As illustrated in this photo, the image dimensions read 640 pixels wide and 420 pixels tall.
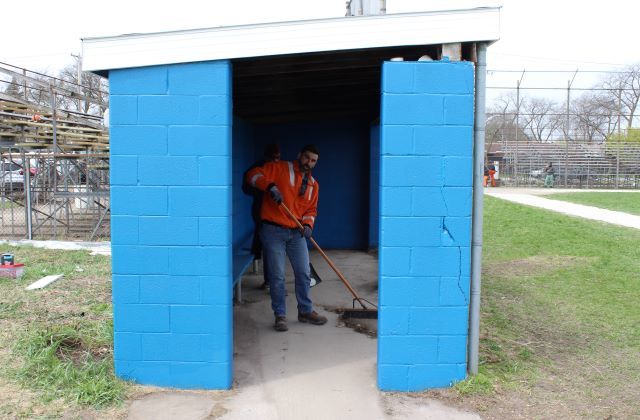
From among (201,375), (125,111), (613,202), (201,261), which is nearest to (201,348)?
(201,375)

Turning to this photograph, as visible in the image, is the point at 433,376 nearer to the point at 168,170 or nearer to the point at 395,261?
the point at 395,261

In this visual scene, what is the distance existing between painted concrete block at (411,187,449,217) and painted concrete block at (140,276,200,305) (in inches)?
63.6

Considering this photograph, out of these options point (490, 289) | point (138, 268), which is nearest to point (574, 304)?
point (490, 289)

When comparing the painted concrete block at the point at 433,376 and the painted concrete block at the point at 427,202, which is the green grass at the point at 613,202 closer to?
the painted concrete block at the point at 433,376

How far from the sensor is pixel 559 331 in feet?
19.9

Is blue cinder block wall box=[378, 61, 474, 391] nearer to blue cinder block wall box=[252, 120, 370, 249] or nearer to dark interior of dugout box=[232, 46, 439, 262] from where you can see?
dark interior of dugout box=[232, 46, 439, 262]

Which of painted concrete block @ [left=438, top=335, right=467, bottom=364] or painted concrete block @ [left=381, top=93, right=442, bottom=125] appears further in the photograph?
painted concrete block @ [left=438, top=335, right=467, bottom=364]

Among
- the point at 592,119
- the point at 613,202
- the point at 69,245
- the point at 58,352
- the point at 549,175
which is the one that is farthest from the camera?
the point at 592,119

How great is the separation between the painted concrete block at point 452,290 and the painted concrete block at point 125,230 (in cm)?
216

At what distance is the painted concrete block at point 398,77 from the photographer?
4.20 meters

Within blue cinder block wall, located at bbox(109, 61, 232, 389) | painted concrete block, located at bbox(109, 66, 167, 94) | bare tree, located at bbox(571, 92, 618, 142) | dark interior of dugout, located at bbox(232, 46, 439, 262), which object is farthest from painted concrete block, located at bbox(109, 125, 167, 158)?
bare tree, located at bbox(571, 92, 618, 142)

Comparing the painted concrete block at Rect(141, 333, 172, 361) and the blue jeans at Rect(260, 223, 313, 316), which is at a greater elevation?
the blue jeans at Rect(260, 223, 313, 316)

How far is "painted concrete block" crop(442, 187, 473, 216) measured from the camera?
14.1ft

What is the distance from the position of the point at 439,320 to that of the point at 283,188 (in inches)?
83.9
